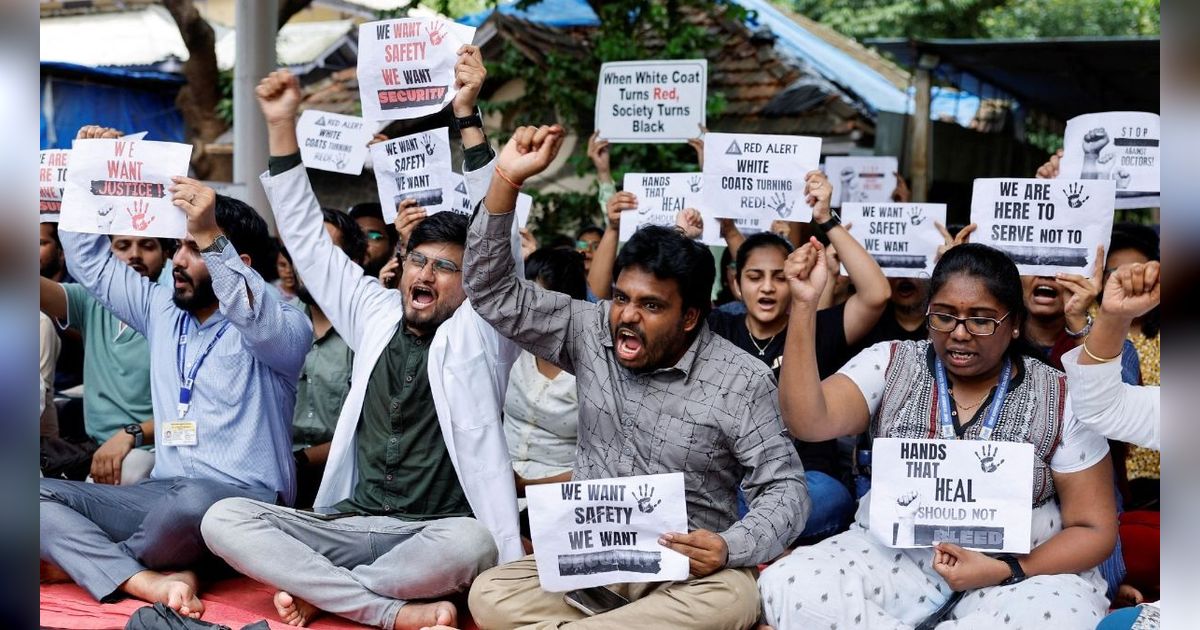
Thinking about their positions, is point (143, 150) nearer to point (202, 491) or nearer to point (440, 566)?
point (202, 491)

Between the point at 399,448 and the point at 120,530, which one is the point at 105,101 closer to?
the point at 120,530

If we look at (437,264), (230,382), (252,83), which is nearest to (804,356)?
(437,264)

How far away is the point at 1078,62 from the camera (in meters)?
12.5

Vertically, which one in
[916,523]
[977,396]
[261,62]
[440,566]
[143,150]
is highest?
[261,62]

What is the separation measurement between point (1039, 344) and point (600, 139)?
9.64 ft

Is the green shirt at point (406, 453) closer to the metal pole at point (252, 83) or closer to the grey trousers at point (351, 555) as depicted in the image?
the grey trousers at point (351, 555)

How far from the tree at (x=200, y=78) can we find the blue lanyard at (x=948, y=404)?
7.86m

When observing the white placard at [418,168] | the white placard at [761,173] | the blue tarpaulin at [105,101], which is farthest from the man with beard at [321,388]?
the blue tarpaulin at [105,101]

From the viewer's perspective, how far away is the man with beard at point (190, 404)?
5055 mm

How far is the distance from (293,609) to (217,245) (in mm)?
1444

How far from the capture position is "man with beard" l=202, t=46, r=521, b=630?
4.82 metres

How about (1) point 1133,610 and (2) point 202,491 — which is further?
(2) point 202,491

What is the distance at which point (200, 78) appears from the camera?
1233cm

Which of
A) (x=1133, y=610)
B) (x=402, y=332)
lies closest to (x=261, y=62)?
(x=402, y=332)
